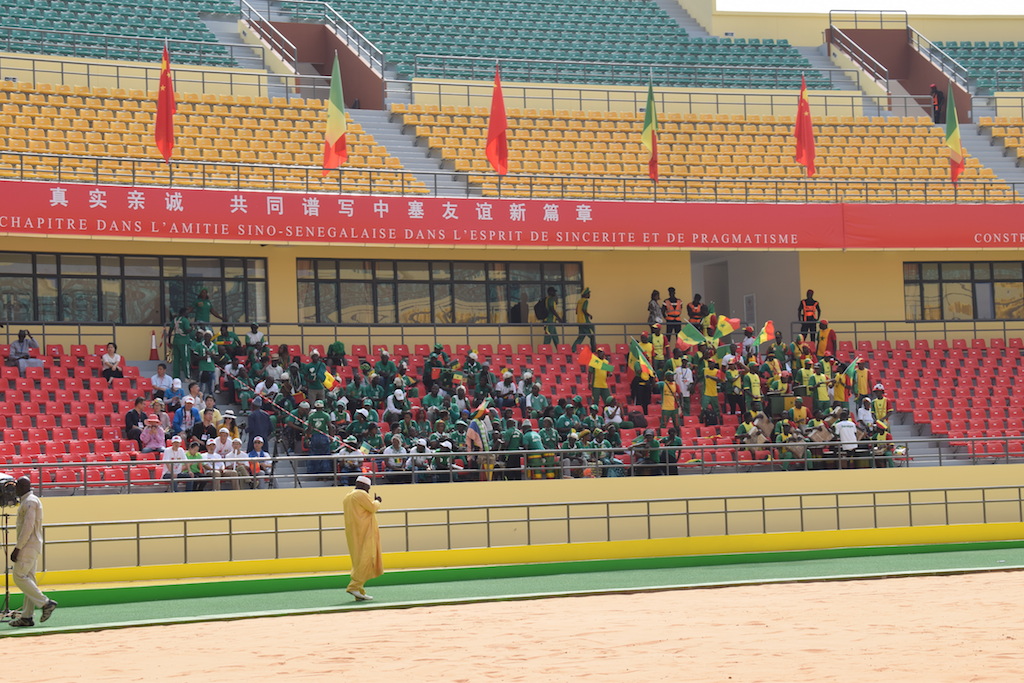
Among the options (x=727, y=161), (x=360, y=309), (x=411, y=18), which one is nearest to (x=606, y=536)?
(x=360, y=309)

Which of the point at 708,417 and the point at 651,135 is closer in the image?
the point at 708,417

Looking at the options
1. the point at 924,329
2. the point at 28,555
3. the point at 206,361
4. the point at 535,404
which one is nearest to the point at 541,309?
the point at 535,404

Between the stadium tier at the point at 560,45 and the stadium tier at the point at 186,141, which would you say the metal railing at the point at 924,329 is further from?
the stadium tier at the point at 186,141

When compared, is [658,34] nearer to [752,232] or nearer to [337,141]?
[752,232]

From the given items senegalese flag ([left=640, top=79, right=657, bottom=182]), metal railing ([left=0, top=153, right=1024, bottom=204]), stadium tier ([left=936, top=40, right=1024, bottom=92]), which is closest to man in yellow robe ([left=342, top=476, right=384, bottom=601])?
metal railing ([left=0, top=153, right=1024, bottom=204])

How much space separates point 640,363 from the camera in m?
25.6

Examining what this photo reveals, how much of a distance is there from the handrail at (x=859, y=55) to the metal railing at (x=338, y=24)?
13.6 m

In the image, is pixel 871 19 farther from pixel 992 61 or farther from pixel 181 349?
pixel 181 349

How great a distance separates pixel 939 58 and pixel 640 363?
19.0 metres

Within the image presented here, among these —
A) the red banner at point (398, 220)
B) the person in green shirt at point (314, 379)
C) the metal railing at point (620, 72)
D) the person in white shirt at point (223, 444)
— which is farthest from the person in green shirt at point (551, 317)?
the person in white shirt at point (223, 444)

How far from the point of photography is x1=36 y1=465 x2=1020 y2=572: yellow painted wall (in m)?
18.6

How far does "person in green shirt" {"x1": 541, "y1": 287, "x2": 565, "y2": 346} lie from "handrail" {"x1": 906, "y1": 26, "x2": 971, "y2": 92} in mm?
15251

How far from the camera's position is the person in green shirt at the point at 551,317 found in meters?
28.2

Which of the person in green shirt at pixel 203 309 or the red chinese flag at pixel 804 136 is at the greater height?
the red chinese flag at pixel 804 136
